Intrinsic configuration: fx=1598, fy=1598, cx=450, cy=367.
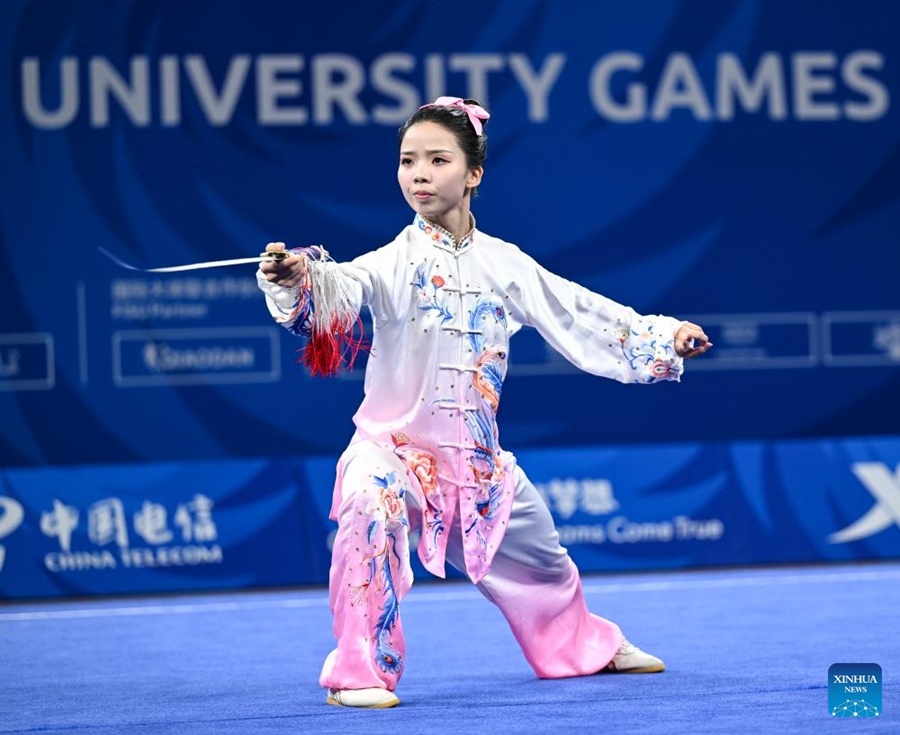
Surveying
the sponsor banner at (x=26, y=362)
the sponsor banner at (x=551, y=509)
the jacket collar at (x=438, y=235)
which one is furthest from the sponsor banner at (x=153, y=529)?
the jacket collar at (x=438, y=235)

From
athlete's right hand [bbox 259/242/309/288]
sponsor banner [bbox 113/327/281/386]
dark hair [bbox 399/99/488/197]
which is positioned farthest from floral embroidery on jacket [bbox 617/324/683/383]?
sponsor banner [bbox 113/327/281/386]

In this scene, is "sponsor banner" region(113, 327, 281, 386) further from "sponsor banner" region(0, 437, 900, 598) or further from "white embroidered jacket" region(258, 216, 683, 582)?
"white embroidered jacket" region(258, 216, 683, 582)

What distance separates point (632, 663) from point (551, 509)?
3015 millimetres

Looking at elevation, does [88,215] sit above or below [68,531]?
above

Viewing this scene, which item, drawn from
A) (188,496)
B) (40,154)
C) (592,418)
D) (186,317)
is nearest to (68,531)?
(188,496)

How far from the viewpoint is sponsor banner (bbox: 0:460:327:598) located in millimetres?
7062

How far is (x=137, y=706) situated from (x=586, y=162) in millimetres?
4766

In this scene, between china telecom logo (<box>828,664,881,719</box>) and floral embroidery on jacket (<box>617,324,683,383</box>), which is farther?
floral embroidery on jacket (<box>617,324,683,383</box>)

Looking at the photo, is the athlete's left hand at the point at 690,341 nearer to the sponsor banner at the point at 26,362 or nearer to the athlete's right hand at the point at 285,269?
the athlete's right hand at the point at 285,269

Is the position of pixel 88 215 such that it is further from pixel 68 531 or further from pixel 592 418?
pixel 592 418

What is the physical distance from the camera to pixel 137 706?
3.94 metres

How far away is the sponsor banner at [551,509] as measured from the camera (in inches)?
279

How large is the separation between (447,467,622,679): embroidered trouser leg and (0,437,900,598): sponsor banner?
9.63 ft

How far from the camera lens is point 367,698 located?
375 centimetres
